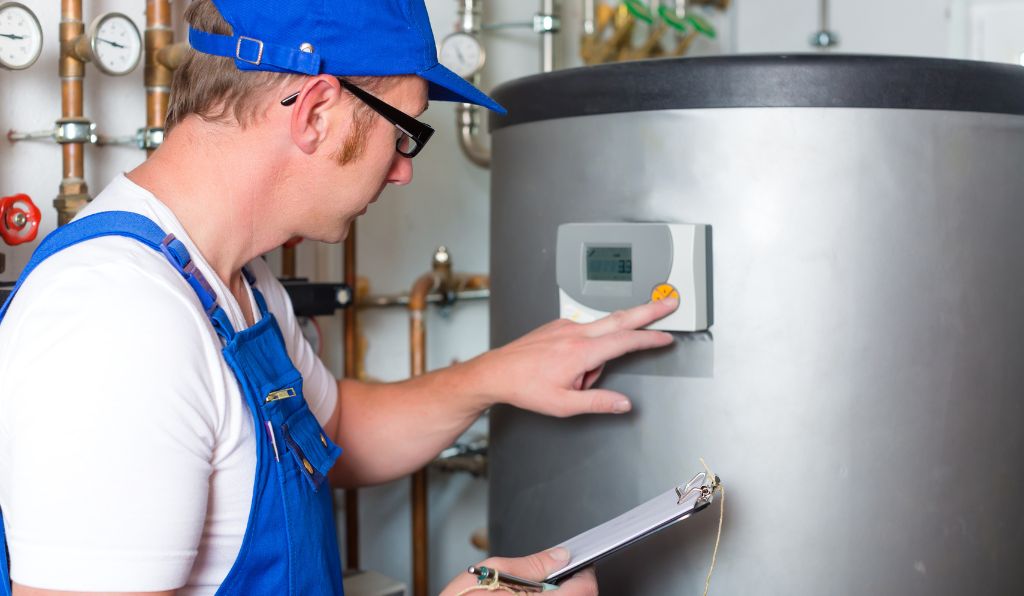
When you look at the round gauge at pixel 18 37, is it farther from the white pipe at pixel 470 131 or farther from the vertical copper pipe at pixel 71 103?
the white pipe at pixel 470 131

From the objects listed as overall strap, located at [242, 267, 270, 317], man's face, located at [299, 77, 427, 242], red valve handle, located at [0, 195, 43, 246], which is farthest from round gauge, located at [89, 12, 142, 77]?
man's face, located at [299, 77, 427, 242]

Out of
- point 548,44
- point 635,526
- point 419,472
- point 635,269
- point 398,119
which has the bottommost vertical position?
point 419,472

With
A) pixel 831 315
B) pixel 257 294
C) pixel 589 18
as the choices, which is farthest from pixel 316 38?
pixel 589 18

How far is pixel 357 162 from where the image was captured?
85 centimetres

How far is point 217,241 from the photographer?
2.81 ft

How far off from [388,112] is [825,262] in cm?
43

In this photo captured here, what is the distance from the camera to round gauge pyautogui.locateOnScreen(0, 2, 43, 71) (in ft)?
3.41

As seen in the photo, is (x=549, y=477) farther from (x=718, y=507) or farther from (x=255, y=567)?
(x=255, y=567)

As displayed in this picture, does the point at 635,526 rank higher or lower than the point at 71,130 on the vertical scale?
lower

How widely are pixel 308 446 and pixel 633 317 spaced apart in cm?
33

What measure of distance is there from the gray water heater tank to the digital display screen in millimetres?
35

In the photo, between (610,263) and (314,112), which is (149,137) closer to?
(314,112)

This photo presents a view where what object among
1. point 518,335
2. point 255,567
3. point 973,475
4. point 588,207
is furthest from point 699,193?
point 255,567

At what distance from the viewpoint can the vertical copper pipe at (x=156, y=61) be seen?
1.21 meters
